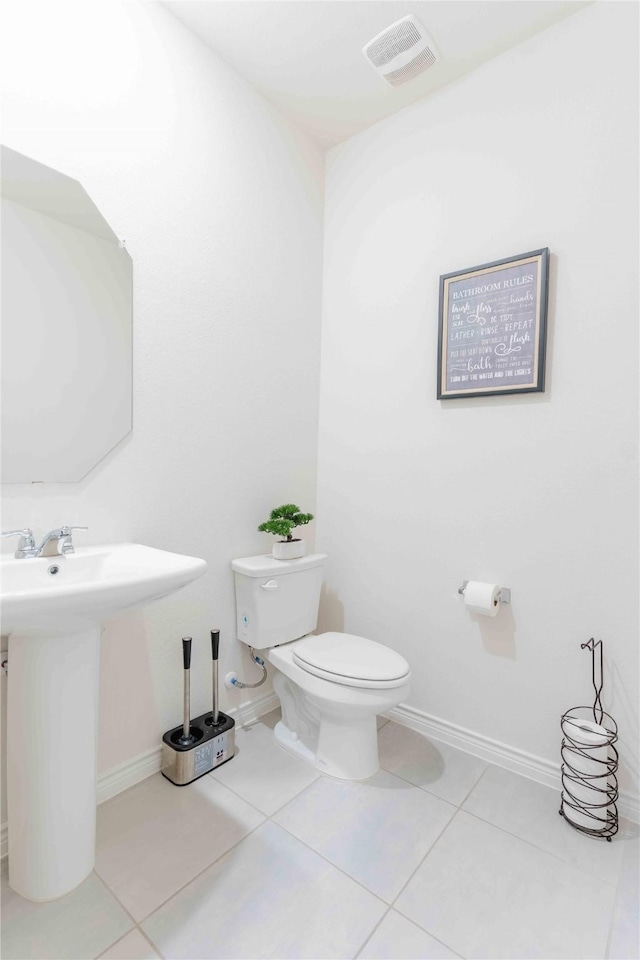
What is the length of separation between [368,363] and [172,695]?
1.55 metres

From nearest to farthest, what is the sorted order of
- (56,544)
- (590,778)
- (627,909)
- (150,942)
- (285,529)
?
(150,942), (627,909), (56,544), (590,778), (285,529)

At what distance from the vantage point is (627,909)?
1.16m

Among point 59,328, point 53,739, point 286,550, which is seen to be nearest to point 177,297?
point 59,328

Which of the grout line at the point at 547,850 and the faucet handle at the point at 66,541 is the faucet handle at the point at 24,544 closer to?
the faucet handle at the point at 66,541

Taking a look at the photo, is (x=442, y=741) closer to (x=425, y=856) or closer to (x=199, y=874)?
(x=425, y=856)

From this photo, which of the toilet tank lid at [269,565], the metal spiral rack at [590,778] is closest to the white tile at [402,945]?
the metal spiral rack at [590,778]

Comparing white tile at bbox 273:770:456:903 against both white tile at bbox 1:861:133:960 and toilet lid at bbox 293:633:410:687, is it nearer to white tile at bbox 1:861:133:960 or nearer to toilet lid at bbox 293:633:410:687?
toilet lid at bbox 293:633:410:687

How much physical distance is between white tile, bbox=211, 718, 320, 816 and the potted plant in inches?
28.5

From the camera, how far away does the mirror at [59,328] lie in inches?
49.2

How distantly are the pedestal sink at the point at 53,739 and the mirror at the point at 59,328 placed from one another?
366 mm

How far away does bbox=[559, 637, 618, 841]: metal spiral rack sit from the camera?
140 centimetres

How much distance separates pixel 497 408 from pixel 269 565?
1.04 meters

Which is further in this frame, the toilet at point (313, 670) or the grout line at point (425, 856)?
the toilet at point (313, 670)

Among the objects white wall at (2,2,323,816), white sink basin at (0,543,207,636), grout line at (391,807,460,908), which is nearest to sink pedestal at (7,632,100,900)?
white sink basin at (0,543,207,636)
